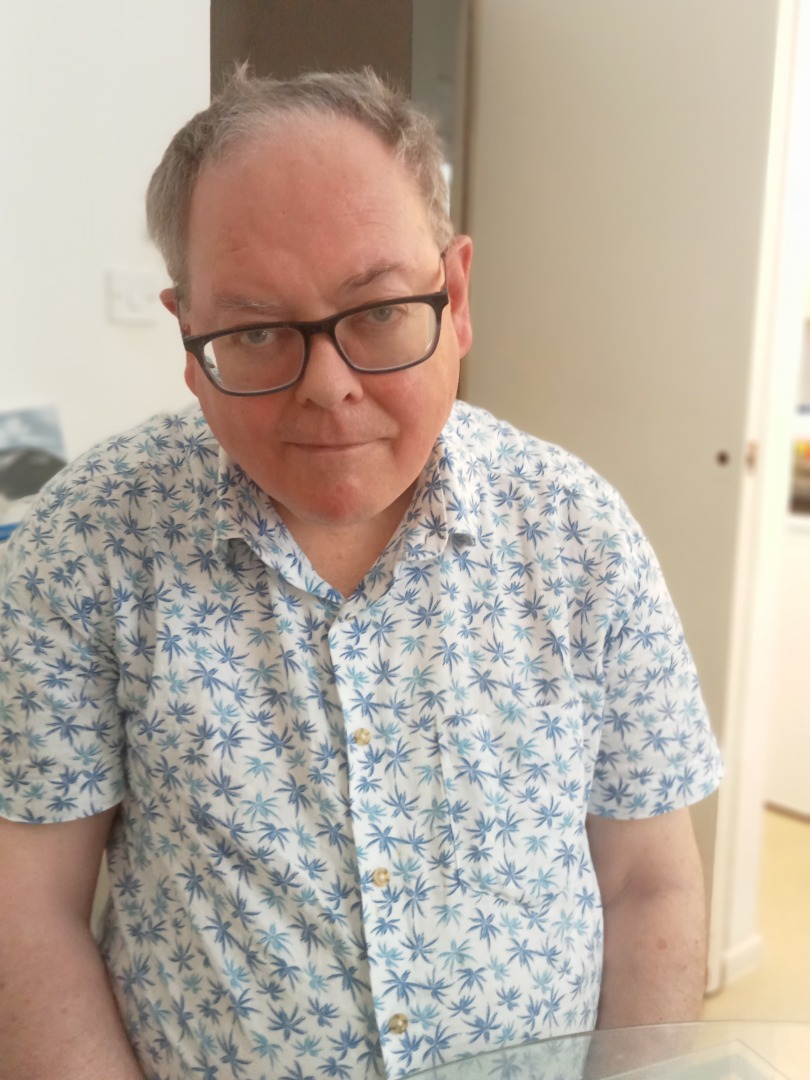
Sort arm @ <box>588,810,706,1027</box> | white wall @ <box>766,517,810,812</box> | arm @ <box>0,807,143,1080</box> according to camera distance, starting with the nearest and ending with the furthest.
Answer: arm @ <box>0,807,143,1080</box> → arm @ <box>588,810,706,1027</box> → white wall @ <box>766,517,810,812</box>

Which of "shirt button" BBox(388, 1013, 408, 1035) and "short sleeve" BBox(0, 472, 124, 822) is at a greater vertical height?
"short sleeve" BBox(0, 472, 124, 822)

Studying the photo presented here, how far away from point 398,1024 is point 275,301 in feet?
1.87

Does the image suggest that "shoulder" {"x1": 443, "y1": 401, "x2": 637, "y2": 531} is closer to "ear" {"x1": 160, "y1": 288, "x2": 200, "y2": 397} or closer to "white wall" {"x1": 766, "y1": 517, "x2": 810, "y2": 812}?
"ear" {"x1": 160, "y1": 288, "x2": 200, "y2": 397}

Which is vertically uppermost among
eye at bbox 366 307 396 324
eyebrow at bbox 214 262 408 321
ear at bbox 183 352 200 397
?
eyebrow at bbox 214 262 408 321

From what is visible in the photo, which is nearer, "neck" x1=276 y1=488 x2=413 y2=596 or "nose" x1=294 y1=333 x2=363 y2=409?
"nose" x1=294 y1=333 x2=363 y2=409

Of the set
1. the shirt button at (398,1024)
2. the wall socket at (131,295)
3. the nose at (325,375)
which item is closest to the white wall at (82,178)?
the wall socket at (131,295)

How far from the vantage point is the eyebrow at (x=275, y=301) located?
0.65 m

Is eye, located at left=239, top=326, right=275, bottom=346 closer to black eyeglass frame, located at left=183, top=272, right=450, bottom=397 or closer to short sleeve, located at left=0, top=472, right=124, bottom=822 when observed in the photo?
black eyeglass frame, located at left=183, top=272, right=450, bottom=397

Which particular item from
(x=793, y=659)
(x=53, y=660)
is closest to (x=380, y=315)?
(x=53, y=660)

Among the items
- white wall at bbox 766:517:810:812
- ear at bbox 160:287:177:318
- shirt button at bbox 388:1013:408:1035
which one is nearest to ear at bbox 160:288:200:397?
ear at bbox 160:287:177:318

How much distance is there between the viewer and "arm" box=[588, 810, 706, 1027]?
0.84 m

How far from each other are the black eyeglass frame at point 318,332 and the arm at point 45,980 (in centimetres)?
39

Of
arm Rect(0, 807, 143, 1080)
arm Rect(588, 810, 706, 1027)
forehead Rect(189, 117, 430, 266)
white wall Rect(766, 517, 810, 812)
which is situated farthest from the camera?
white wall Rect(766, 517, 810, 812)

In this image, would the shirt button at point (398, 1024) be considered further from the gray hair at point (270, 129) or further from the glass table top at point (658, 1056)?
the gray hair at point (270, 129)
